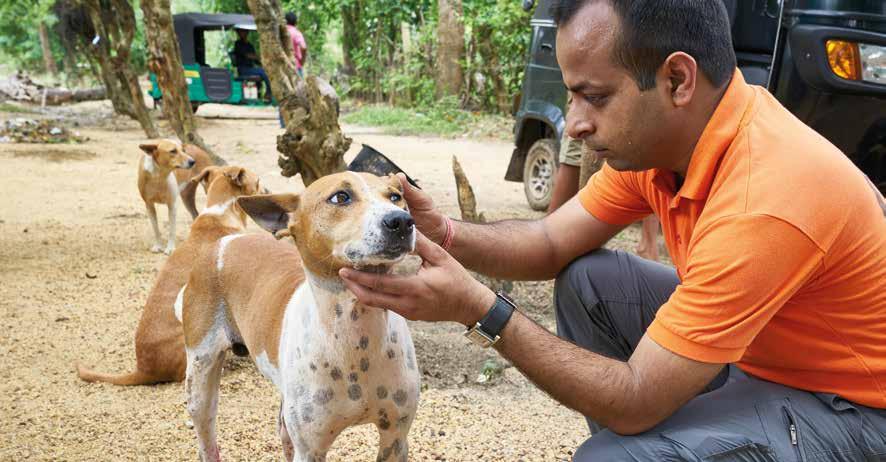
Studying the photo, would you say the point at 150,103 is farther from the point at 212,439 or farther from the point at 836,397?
the point at 836,397

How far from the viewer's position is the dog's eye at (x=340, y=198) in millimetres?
2254

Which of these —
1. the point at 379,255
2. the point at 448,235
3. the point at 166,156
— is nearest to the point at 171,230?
the point at 166,156

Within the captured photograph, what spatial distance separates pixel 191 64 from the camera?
18.8 m

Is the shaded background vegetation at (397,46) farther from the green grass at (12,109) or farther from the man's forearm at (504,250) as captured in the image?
the man's forearm at (504,250)

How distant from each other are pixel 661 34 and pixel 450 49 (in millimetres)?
14446

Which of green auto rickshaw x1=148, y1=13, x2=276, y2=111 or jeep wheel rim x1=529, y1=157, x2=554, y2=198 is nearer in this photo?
jeep wheel rim x1=529, y1=157, x2=554, y2=198

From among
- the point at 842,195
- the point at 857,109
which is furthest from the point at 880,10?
the point at 842,195

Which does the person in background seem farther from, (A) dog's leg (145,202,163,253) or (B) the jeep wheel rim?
(A) dog's leg (145,202,163,253)

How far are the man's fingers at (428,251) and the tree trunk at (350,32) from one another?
18.7 metres

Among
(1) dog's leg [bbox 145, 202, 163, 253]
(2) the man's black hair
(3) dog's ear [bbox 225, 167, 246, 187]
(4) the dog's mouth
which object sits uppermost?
(2) the man's black hair

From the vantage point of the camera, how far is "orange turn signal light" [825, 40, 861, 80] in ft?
13.2

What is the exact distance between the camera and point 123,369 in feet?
14.0

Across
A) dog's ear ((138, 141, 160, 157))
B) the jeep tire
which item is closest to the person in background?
the jeep tire

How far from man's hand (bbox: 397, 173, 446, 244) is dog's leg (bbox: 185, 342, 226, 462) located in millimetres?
1074
